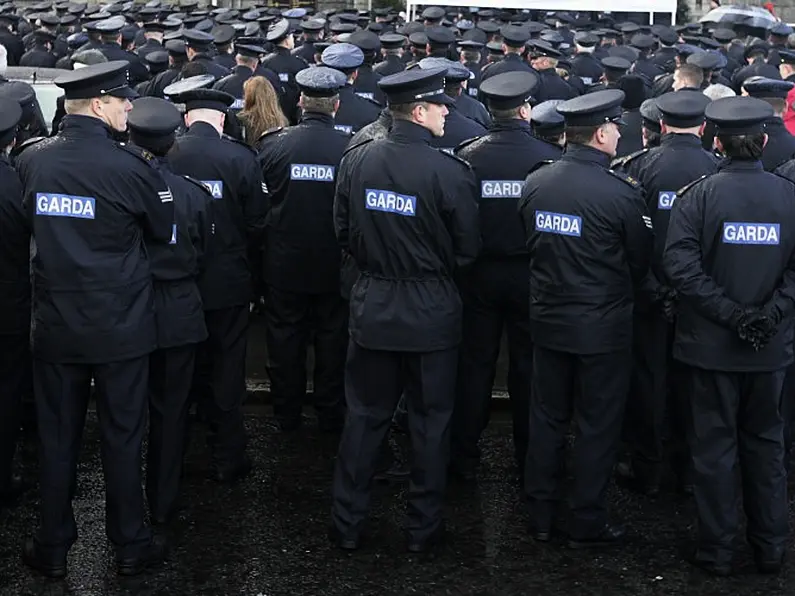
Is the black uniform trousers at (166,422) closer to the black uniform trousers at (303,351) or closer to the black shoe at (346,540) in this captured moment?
the black shoe at (346,540)

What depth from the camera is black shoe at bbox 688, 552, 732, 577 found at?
545cm

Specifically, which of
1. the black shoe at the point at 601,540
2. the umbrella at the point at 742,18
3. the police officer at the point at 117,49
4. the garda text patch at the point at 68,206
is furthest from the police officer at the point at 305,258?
the umbrella at the point at 742,18

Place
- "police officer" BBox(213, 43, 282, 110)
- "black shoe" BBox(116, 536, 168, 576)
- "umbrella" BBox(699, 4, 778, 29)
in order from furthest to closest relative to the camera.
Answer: "umbrella" BBox(699, 4, 778, 29)
"police officer" BBox(213, 43, 282, 110)
"black shoe" BBox(116, 536, 168, 576)

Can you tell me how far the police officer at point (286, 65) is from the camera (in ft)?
37.1

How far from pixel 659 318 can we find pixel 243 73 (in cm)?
557

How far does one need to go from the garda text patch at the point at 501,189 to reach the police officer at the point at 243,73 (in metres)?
4.36

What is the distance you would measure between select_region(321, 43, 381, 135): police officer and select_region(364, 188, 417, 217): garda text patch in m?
3.42

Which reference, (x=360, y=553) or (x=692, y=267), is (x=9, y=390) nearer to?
(x=360, y=553)

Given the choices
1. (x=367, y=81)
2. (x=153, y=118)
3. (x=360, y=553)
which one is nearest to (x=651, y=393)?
(x=360, y=553)

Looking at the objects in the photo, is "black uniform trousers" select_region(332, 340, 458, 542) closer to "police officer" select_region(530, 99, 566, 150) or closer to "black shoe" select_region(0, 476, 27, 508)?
"police officer" select_region(530, 99, 566, 150)

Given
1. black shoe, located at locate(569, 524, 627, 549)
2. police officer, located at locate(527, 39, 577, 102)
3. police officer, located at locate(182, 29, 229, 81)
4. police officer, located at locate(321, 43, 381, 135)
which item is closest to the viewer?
black shoe, located at locate(569, 524, 627, 549)

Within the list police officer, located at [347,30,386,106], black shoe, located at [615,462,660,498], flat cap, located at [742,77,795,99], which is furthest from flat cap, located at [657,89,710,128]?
police officer, located at [347,30,386,106]

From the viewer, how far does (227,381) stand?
21.7ft

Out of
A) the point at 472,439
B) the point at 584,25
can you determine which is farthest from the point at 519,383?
the point at 584,25
